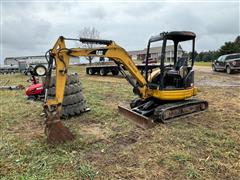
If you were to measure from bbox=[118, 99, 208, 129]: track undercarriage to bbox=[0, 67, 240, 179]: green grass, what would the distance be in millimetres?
214

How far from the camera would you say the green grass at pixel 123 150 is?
380 cm

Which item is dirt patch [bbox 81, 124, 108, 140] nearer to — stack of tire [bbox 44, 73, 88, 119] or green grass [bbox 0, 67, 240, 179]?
green grass [bbox 0, 67, 240, 179]

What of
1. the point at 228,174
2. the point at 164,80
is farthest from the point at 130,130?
the point at 228,174

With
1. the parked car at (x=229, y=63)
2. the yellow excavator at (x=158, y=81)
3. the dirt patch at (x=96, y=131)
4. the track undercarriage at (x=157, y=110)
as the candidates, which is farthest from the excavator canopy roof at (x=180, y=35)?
the parked car at (x=229, y=63)

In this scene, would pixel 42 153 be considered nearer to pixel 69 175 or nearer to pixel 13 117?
pixel 69 175

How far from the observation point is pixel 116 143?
4977 mm

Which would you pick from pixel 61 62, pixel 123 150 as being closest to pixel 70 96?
pixel 61 62

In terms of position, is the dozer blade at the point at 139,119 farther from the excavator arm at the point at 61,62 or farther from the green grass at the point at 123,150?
the excavator arm at the point at 61,62

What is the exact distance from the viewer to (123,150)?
4.62 metres

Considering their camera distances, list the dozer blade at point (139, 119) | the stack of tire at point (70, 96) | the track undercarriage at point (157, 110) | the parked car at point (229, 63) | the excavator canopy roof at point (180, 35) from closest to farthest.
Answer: the dozer blade at point (139, 119) < the track undercarriage at point (157, 110) < the excavator canopy roof at point (180, 35) < the stack of tire at point (70, 96) < the parked car at point (229, 63)

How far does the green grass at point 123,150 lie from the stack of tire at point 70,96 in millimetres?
275

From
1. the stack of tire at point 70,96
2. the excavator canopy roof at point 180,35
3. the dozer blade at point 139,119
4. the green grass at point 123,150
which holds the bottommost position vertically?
the green grass at point 123,150

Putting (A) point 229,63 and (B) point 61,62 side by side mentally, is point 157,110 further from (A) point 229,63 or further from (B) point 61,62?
(A) point 229,63

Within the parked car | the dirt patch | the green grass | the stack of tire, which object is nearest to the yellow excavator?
the green grass
